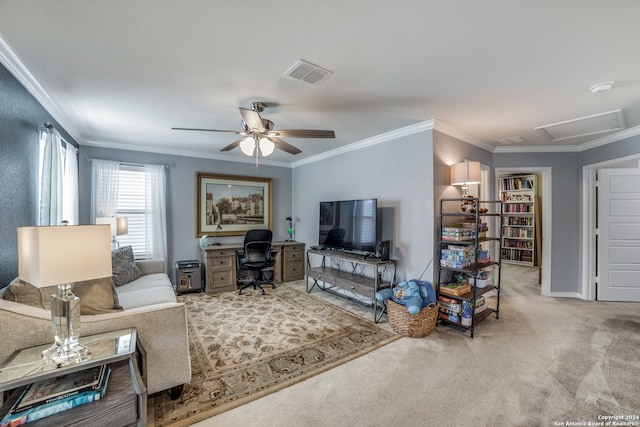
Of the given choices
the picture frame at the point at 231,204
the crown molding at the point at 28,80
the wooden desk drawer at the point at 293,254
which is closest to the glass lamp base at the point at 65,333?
the crown molding at the point at 28,80

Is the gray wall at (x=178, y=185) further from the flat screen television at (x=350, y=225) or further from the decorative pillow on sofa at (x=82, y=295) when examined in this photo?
the decorative pillow on sofa at (x=82, y=295)

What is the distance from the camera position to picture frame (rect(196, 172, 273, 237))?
5.11m

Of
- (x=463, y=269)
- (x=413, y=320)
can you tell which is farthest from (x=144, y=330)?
(x=463, y=269)

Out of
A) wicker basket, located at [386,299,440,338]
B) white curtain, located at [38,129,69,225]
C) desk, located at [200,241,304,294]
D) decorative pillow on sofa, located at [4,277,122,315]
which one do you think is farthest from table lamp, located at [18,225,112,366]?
desk, located at [200,241,304,294]

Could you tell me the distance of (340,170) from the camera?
15.5ft

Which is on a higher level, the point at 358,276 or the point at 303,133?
the point at 303,133

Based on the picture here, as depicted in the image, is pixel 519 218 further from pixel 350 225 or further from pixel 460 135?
pixel 350 225

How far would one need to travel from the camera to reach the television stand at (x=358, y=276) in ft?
11.5

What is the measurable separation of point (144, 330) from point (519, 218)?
826cm

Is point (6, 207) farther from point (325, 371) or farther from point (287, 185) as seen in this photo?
point (287, 185)

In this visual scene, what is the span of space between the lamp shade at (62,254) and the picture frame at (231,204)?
12.1ft

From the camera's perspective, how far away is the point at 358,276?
13.4 ft

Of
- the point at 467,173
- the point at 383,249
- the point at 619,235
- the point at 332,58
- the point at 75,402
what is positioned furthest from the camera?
the point at 619,235

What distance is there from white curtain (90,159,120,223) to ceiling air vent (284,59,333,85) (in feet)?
12.0
